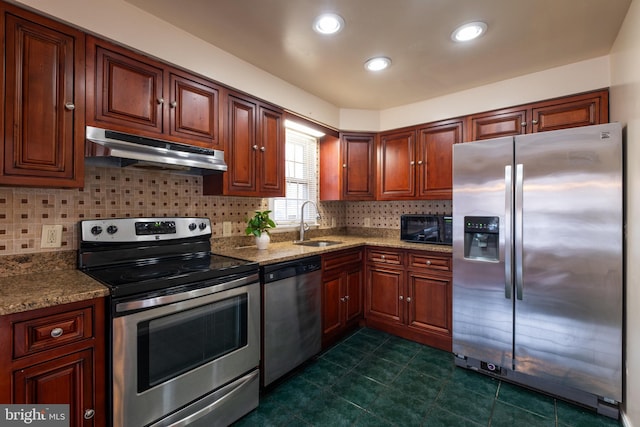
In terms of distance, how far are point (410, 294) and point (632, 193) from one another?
1.70 m

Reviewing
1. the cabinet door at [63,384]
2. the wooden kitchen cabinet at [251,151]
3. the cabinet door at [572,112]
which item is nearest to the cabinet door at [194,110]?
the wooden kitchen cabinet at [251,151]

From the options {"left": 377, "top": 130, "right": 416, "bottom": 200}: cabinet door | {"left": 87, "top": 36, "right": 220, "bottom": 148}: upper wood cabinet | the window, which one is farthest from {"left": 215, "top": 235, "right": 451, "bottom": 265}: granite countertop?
{"left": 87, "top": 36, "right": 220, "bottom": 148}: upper wood cabinet

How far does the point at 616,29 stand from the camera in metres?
A: 1.80

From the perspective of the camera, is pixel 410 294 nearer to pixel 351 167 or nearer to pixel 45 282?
pixel 351 167

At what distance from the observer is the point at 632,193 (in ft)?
5.20

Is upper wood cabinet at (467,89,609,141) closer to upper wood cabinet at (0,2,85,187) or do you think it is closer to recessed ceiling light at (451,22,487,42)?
recessed ceiling light at (451,22,487,42)

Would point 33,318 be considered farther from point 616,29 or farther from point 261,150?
point 616,29

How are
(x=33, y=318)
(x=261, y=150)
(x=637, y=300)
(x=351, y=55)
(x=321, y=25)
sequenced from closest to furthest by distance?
(x=33, y=318) < (x=637, y=300) < (x=321, y=25) < (x=351, y=55) < (x=261, y=150)

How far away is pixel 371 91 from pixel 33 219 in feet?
8.87

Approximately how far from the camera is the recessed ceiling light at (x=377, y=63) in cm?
218

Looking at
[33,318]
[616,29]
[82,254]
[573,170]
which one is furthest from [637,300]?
[82,254]

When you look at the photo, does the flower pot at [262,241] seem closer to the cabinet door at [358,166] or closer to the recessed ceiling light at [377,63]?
the cabinet door at [358,166]

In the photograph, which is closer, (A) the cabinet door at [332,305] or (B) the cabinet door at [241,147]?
(B) the cabinet door at [241,147]

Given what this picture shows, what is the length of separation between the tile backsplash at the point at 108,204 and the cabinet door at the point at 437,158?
5.45ft
